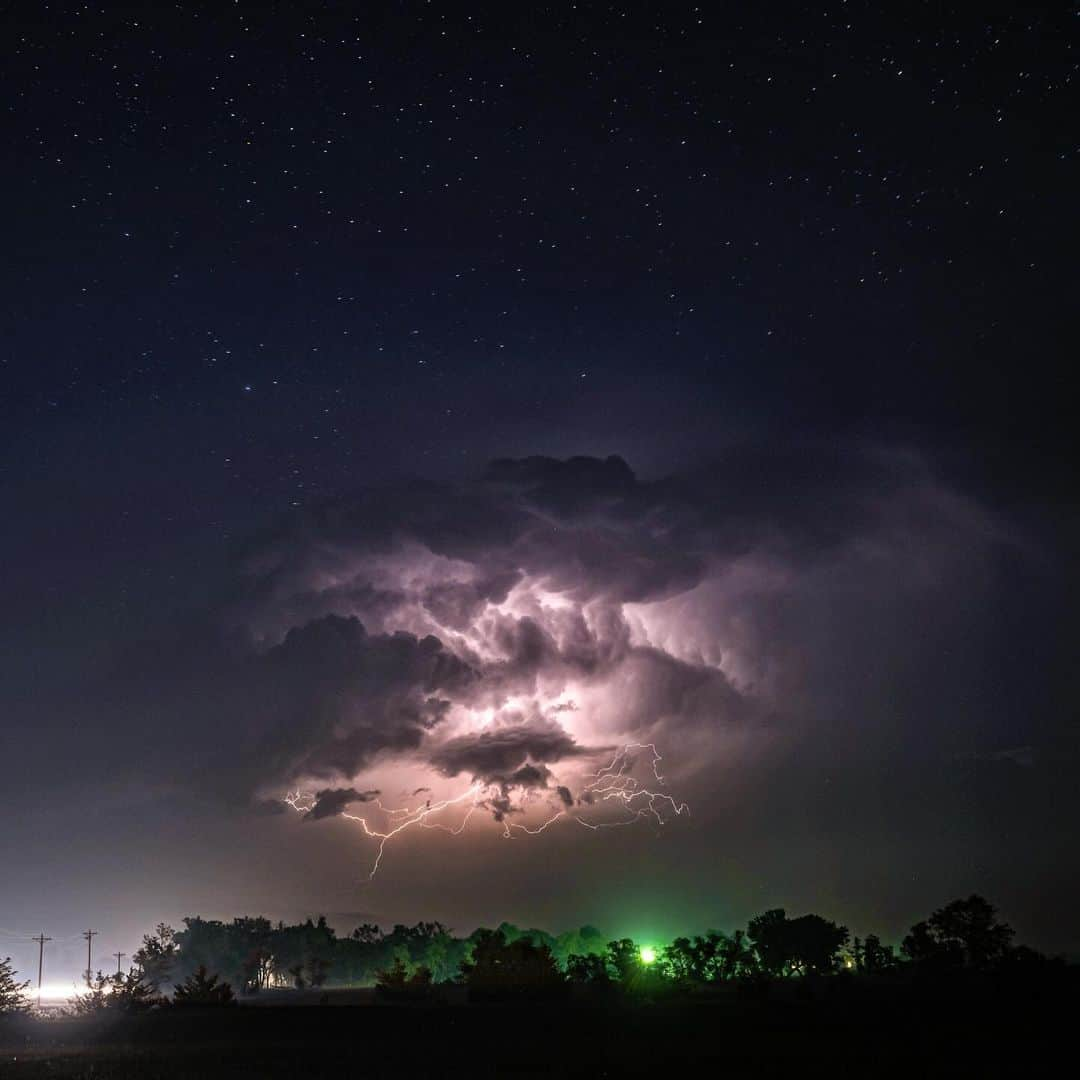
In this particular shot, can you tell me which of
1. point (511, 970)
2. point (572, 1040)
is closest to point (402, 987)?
point (511, 970)

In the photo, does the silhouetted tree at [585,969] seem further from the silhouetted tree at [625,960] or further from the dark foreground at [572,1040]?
the dark foreground at [572,1040]

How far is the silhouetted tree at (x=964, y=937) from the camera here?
4247 inches

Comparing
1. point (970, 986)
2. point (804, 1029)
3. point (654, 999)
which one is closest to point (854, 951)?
point (970, 986)

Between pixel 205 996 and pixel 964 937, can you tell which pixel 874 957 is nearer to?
pixel 964 937

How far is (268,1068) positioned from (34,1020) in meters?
27.9

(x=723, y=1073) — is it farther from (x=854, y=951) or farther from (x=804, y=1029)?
(x=854, y=951)

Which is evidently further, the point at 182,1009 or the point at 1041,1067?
the point at 182,1009

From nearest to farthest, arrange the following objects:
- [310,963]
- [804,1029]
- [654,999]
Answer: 1. [804,1029]
2. [654,999]
3. [310,963]

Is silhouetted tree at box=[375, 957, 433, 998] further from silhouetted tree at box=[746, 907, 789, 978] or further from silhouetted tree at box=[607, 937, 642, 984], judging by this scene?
silhouetted tree at box=[746, 907, 789, 978]

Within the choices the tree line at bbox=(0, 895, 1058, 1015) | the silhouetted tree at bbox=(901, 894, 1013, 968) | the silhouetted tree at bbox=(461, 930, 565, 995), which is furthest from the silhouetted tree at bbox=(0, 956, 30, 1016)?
the silhouetted tree at bbox=(901, 894, 1013, 968)

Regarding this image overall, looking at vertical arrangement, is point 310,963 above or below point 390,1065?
below

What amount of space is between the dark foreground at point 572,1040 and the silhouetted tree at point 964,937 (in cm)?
3481

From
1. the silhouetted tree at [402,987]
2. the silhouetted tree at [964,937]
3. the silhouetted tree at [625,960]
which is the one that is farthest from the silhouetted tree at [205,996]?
the silhouetted tree at [964,937]

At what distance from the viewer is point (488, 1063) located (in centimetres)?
4669
